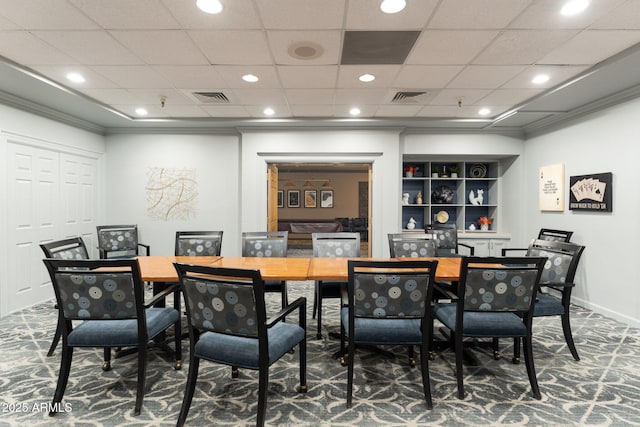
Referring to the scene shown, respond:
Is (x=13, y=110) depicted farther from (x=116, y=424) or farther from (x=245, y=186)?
(x=116, y=424)

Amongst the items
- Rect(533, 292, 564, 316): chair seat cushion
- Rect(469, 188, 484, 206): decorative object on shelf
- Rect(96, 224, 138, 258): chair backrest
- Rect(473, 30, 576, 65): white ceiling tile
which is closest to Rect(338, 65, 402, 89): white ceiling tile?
Rect(473, 30, 576, 65): white ceiling tile

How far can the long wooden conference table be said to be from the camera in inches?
91.0

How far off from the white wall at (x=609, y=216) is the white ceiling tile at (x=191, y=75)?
4356 mm

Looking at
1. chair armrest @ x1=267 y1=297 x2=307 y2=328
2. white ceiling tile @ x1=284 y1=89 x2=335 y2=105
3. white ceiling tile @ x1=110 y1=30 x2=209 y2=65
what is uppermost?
white ceiling tile @ x1=284 y1=89 x2=335 y2=105

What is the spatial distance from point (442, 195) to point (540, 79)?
2.82 metres

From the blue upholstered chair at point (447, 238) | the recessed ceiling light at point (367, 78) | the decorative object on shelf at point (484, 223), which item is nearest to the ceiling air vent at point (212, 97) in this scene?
the recessed ceiling light at point (367, 78)

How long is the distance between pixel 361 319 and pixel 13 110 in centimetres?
452

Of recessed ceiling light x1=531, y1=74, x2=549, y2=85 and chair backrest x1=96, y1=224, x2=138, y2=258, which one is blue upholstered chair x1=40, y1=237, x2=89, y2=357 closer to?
chair backrest x1=96, y1=224, x2=138, y2=258

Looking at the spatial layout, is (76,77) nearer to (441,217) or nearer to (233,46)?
(233,46)

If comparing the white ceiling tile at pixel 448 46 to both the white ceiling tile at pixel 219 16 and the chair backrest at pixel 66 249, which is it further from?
the chair backrest at pixel 66 249

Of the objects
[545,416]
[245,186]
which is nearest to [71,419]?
[545,416]

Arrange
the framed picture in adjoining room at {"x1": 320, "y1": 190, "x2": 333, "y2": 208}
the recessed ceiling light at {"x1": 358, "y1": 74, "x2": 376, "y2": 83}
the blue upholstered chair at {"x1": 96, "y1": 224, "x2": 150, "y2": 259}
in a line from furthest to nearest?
the framed picture in adjoining room at {"x1": 320, "y1": 190, "x2": 333, "y2": 208}, the blue upholstered chair at {"x1": 96, "y1": 224, "x2": 150, "y2": 259}, the recessed ceiling light at {"x1": 358, "y1": 74, "x2": 376, "y2": 83}

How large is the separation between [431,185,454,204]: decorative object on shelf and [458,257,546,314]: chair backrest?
156 inches

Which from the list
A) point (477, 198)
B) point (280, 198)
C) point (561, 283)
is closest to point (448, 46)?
point (561, 283)
